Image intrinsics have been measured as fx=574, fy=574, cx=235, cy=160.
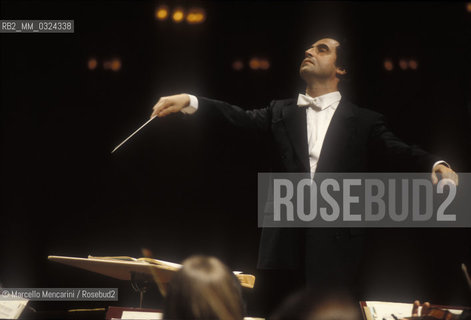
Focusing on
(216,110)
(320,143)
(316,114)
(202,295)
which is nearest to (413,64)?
(316,114)

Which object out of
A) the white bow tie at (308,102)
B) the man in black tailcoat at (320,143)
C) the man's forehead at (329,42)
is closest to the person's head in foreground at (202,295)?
the man in black tailcoat at (320,143)

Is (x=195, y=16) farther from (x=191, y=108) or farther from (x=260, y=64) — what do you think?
(x=191, y=108)

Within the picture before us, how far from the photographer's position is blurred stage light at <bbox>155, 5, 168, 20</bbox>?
14.0ft

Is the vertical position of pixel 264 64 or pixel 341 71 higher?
pixel 264 64

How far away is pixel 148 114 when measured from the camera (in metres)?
4.20

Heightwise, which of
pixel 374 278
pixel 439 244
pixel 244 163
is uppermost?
pixel 244 163

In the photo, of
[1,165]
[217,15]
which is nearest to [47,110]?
[1,165]

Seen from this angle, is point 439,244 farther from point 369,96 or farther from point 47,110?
point 47,110

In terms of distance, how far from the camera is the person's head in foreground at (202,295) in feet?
6.68

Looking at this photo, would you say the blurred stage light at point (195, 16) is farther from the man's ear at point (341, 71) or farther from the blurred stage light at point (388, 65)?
the blurred stage light at point (388, 65)

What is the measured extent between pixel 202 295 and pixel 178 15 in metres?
2.75

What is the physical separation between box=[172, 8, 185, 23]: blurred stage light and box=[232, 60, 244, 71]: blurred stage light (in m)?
0.51

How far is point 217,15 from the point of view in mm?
4289

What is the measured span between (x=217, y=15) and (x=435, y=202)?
6.81 feet
